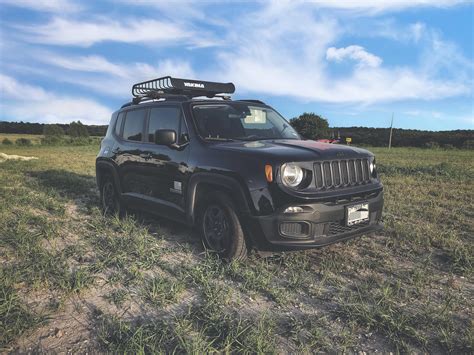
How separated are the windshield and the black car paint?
0.48 ft

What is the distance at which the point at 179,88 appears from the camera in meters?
5.66

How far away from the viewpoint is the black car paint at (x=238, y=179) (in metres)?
3.48

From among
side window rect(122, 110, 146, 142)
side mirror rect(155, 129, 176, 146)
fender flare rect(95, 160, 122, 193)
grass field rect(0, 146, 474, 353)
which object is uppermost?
side window rect(122, 110, 146, 142)

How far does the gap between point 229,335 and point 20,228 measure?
391 cm

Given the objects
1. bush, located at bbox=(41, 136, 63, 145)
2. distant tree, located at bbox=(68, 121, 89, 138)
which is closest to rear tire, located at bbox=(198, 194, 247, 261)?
bush, located at bbox=(41, 136, 63, 145)

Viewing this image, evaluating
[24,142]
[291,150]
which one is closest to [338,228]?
[291,150]

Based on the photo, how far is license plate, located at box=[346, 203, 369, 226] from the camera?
3715mm

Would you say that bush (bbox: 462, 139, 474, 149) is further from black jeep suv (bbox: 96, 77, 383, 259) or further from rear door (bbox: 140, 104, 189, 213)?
rear door (bbox: 140, 104, 189, 213)

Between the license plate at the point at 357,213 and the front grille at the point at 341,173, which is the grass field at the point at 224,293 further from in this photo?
the front grille at the point at 341,173

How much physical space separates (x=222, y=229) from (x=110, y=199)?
10.6 ft

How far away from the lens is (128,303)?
10.1 feet

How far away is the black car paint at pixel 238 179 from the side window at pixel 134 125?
0.41 feet

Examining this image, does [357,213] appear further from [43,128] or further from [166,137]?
[43,128]

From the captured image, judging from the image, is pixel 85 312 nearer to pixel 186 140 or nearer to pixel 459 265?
pixel 186 140
